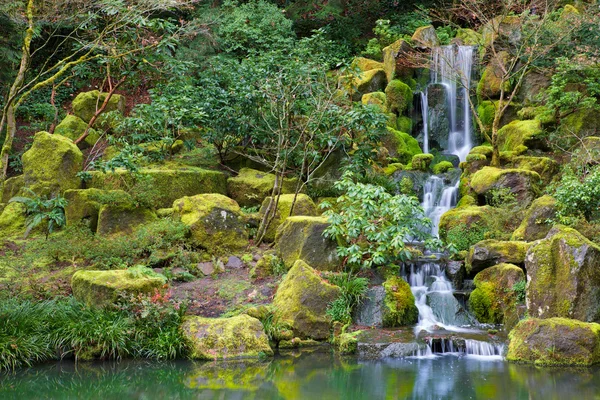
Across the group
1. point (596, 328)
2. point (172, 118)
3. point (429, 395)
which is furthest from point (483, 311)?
point (172, 118)

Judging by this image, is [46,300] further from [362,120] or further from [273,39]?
[273,39]

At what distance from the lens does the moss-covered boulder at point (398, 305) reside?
10.7 m

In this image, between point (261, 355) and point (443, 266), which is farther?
point (443, 266)

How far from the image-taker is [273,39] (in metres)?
21.0

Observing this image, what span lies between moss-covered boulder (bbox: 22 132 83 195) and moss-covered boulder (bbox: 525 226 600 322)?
10.8 meters

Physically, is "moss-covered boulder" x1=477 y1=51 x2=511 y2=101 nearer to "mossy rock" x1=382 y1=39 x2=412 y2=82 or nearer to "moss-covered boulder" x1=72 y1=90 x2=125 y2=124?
"mossy rock" x1=382 y1=39 x2=412 y2=82

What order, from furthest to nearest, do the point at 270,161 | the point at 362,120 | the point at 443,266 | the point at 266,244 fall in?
the point at 270,161
the point at 362,120
the point at 266,244
the point at 443,266

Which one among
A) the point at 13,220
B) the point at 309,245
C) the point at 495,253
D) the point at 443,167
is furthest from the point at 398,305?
the point at 13,220

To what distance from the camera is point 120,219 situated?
→ 1321cm

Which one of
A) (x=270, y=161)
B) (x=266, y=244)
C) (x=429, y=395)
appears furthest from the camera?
(x=270, y=161)

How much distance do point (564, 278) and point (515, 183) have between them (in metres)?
5.12

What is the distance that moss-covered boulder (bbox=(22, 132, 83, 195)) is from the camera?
14.5 m

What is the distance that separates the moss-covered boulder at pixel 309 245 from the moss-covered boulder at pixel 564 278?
149 inches

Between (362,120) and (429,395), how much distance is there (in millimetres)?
8529
